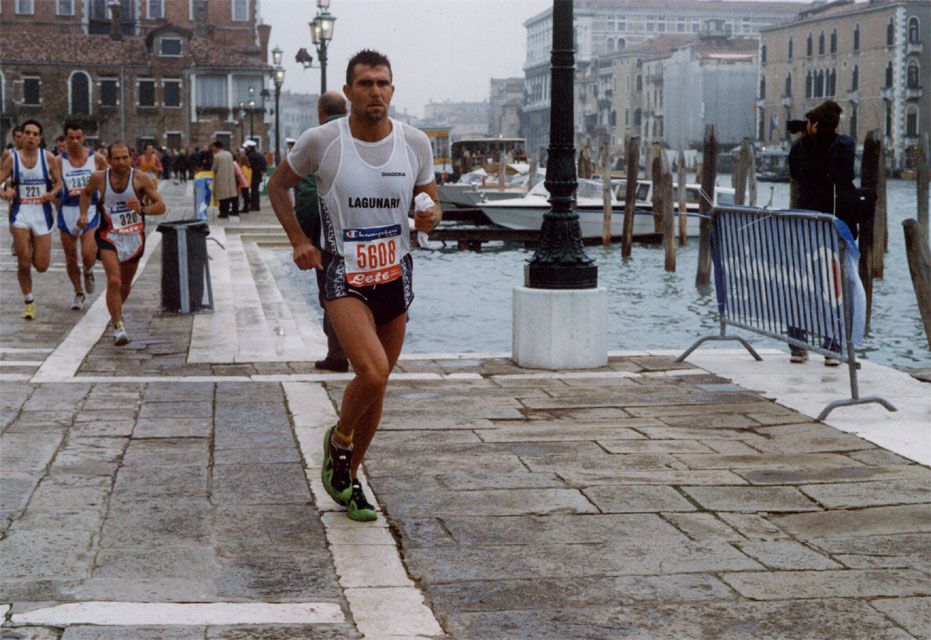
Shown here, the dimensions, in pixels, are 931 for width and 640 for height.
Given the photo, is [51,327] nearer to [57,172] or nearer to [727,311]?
[57,172]

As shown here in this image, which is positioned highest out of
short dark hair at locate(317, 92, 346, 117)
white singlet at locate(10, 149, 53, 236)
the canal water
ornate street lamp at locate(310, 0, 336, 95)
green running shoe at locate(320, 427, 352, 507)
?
ornate street lamp at locate(310, 0, 336, 95)

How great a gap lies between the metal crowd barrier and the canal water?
274 centimetres

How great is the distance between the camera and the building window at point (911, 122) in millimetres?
84438

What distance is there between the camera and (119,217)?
9.22m

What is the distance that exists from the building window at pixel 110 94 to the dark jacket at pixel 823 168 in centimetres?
6647

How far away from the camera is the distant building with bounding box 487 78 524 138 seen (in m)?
182

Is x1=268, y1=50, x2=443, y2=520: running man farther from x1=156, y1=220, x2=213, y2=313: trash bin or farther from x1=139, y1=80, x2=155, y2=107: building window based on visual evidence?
x1=139, y1=80, x2=155, y2=107: building window

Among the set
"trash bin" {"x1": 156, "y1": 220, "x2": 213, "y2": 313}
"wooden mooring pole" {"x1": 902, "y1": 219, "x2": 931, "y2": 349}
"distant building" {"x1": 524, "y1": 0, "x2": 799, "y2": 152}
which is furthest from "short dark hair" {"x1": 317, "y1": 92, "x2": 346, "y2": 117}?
"distant building" {"x1": 524, "y1": 0, "x2": 799, "y2": 152}

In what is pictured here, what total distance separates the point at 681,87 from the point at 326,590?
4222 inches

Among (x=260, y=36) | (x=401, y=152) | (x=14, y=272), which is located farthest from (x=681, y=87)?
(x=401, y=152)

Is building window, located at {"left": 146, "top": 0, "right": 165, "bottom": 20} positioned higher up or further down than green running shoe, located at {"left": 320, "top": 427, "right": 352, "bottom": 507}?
higher up

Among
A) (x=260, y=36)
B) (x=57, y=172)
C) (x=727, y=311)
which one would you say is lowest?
(x=727, y=311)

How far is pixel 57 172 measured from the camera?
10.9 meters

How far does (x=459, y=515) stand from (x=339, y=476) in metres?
0.45
